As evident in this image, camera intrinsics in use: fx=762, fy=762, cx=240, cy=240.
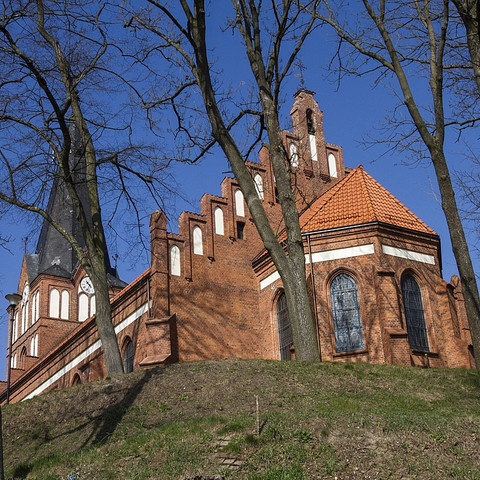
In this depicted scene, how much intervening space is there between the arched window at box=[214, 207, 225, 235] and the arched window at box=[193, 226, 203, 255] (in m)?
0.65

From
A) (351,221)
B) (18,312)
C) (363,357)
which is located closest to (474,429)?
(363,357)

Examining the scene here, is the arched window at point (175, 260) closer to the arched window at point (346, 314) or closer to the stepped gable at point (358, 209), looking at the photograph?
the stepped gable at point (358, 209)

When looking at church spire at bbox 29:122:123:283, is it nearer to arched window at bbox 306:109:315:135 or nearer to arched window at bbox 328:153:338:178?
arched window at bbox 306:109:315:135

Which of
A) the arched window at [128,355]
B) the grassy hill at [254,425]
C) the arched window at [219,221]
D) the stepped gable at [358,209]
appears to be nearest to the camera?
the grassy hill at [254,425]

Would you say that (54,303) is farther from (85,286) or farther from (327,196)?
(327,196)

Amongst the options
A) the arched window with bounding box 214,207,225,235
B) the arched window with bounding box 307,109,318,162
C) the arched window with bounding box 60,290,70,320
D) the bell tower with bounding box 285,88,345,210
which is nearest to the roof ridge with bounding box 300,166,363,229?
the bell tower with bounding box 285,88,345,210

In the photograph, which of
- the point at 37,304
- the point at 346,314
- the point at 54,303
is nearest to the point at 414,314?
the point at 346,314

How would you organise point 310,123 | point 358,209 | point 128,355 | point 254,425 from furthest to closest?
point 310,123, point 128,355, point 358,209, point 254,425

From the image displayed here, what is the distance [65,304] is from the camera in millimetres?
42250

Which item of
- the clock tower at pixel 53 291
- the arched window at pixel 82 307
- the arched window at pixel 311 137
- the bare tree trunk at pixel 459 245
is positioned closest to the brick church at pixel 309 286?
the arched window at pixel 311 137

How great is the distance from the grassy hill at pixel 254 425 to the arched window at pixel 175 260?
7735 millimetres

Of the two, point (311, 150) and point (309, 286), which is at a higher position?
point (311, 150)

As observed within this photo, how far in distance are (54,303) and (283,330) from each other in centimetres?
2144

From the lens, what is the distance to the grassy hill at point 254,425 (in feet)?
33.3
